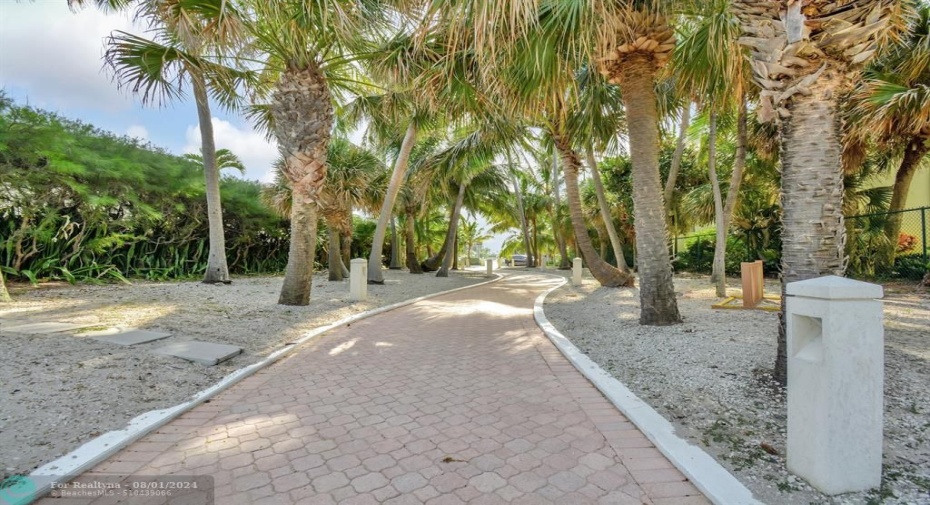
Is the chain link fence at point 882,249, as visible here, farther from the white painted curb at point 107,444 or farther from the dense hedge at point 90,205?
the dense hedge at point 90,205

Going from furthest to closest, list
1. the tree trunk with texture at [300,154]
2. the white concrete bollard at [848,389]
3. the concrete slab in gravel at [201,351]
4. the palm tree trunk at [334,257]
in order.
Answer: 1. the palm tree trunk at [334,257]
2. the tree trunk with texture at [300,154]
3. the concrete slab in gravel at [201,351]
4. the white concrete bollard at [848,389]

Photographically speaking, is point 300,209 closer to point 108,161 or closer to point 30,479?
point 108,161

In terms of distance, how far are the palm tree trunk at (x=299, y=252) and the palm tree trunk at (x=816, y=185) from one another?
26.3 ft

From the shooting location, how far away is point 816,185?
140 inches

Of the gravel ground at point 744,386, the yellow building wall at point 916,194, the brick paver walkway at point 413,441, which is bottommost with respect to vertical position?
the brick paver walkway at point 413,441

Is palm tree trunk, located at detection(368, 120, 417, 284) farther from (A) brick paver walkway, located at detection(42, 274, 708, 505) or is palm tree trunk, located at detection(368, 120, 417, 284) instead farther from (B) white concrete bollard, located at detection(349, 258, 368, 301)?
(A) brick paver walkway, located at detection(42, 274, 708, 505)

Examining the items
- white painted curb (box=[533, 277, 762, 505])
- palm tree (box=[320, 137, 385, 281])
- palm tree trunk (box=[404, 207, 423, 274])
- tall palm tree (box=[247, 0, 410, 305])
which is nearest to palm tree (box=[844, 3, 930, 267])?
white painted curb (box=[533, 277, 762, 505])

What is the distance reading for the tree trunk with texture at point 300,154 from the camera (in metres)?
8.73

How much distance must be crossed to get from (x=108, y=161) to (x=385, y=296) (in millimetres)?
7673

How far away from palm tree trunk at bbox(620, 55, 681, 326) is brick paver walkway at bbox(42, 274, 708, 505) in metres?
2.45

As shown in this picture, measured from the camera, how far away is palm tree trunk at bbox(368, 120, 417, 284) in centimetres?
1338

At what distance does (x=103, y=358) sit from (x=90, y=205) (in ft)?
26.6

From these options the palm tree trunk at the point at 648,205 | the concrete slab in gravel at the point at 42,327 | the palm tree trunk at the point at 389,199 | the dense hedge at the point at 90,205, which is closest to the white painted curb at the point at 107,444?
the concrete slab in gravel at the point at 42,327

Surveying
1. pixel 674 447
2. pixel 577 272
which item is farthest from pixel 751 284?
pixel 577 272
